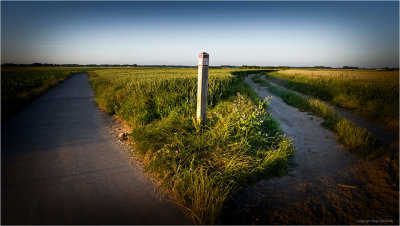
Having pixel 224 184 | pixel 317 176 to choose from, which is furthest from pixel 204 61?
pixel 317 176

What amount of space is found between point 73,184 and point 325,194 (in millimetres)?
3949

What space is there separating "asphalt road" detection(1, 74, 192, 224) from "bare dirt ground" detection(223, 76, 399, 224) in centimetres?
101

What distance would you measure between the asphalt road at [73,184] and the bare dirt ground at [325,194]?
1006 millimetres

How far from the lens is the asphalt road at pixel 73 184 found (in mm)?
2279

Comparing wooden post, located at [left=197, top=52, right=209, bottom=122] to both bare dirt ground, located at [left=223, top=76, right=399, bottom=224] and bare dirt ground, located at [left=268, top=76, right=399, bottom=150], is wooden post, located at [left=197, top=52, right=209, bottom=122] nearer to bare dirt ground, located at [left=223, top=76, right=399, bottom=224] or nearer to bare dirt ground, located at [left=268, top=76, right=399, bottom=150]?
bare dirt ground, located at [left=223, top=76, right=399, bottom=224]

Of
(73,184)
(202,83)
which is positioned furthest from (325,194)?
(73,184)

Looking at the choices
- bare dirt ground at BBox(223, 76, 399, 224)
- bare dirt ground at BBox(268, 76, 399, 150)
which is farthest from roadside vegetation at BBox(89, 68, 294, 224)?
bare dirt ground at BBox(268, 76, 399, 150)

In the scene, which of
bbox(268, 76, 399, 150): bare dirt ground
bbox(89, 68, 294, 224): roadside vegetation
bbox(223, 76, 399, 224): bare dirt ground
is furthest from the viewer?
bbox(268, 76, 399, 150): bare dirt ground

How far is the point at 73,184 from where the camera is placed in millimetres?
2834

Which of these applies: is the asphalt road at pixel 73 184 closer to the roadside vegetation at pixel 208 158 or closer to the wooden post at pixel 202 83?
the roadside vegetation at pixel 208 158

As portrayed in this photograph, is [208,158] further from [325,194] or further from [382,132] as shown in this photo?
[382,132]

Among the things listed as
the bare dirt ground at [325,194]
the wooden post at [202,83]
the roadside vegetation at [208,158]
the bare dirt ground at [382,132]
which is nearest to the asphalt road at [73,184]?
the roadside vegetation at [208,158]

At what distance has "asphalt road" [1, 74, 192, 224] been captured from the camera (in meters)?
2.28

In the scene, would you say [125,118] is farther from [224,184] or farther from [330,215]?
[330,215]
